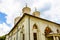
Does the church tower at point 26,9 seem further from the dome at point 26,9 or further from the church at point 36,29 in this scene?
the church at point 36,29

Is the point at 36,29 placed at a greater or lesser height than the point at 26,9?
lesser

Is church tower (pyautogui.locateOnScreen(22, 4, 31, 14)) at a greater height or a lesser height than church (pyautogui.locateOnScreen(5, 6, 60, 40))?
greater

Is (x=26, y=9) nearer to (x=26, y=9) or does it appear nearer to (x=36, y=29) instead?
(x=26, y=9)

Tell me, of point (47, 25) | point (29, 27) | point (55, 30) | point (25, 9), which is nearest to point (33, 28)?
point (29, 27)

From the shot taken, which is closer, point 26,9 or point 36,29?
point 36,29

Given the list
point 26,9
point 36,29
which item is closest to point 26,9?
point 26,9

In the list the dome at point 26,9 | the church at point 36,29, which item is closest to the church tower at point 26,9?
the dome at point 26,9

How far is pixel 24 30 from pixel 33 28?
1320mm

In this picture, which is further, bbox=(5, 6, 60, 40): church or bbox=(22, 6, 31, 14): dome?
bbox=(22, 6, 31, 14): dome

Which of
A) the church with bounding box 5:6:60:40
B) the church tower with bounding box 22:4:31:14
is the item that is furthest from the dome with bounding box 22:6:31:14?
the church with bounding box 5:6:60:40

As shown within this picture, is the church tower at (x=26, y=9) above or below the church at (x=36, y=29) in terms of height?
above

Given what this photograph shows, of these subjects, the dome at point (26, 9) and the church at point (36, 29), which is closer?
the church at point (36, 29)

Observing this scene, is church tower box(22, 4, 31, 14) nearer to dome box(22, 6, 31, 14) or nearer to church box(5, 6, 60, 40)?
dome box(22, 6, 31, 14)

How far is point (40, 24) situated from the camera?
18.2 m
